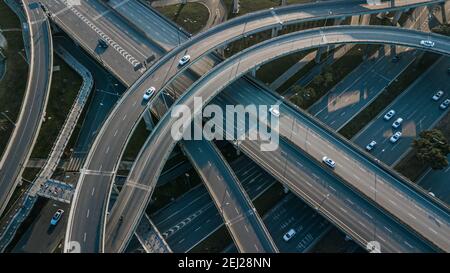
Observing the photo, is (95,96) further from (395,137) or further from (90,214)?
(395,137)

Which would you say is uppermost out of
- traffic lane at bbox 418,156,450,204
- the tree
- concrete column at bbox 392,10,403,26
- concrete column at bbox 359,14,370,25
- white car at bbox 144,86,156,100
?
concrete column at bbox 359,14,370,25

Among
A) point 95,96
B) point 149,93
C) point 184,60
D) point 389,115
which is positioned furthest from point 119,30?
point 389,115

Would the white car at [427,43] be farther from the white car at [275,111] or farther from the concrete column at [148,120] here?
Result: the concrete column at [148,120]

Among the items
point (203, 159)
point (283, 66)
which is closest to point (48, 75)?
point (203, 159)

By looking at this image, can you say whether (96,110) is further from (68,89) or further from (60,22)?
(60,22)

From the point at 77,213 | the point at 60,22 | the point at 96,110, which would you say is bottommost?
the point at 77,213

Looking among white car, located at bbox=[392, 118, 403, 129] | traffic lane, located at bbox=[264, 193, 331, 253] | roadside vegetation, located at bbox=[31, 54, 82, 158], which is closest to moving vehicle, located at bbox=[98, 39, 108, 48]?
roadside vegetation, located at bbox=[31, 54, 82, 158]

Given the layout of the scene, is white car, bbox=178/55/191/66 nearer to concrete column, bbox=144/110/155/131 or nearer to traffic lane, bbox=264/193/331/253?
concrete column, bbox=144/110/155/131
